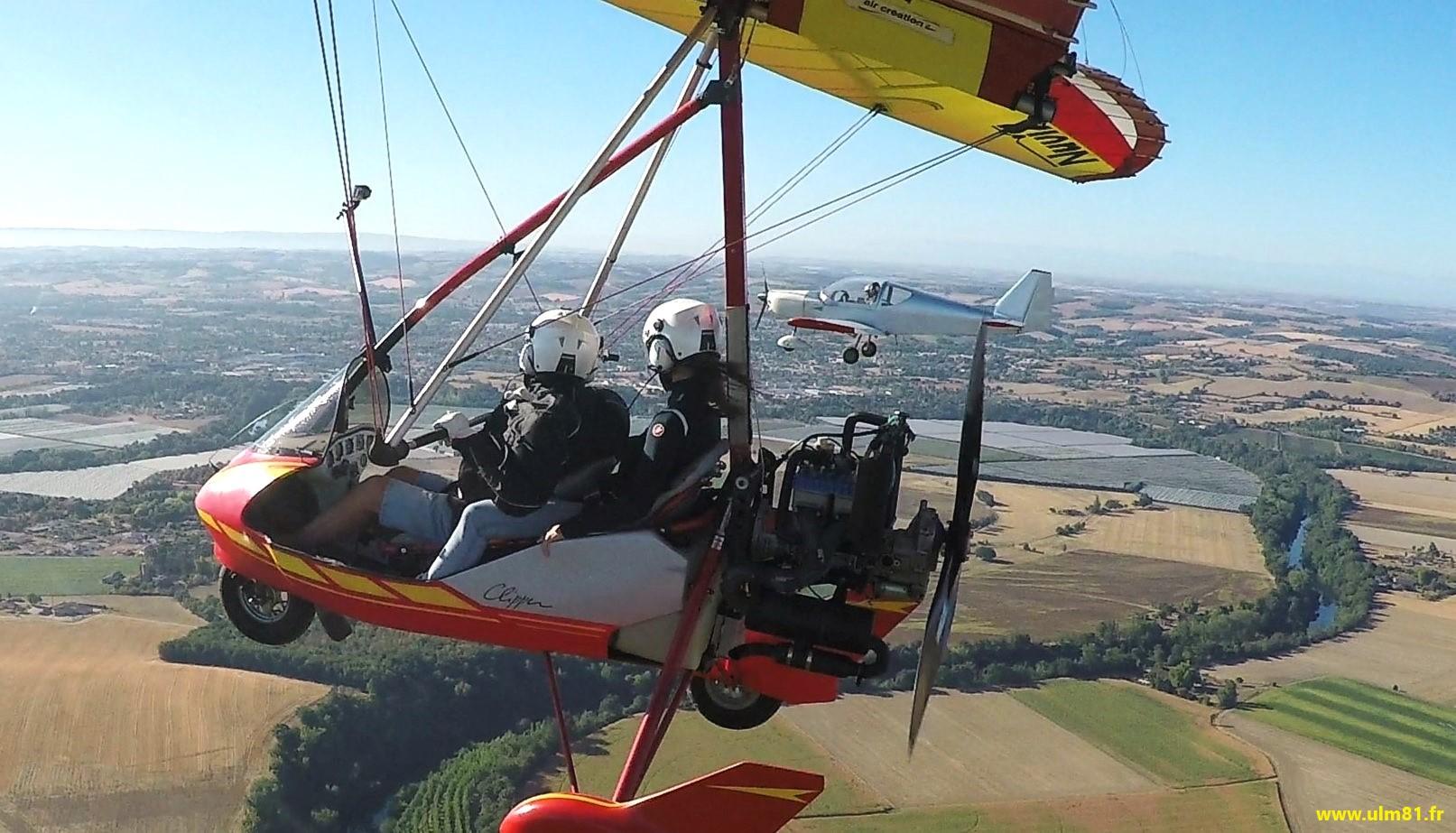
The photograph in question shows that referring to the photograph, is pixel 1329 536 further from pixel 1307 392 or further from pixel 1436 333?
pixel 1436 333

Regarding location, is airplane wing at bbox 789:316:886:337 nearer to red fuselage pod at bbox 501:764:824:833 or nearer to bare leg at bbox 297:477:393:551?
bare leg at bbox 297:477:393:551

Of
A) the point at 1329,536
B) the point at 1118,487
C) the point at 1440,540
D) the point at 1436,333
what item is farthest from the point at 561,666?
the point at 1436,333

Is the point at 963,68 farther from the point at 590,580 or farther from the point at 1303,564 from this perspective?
Result: the point at 1303,564

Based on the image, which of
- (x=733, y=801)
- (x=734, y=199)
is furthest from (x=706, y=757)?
(x=734, y=199)

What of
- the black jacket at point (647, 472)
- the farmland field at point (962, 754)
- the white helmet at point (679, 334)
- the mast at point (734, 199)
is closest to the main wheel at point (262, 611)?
the black jacket at point (647, 472)

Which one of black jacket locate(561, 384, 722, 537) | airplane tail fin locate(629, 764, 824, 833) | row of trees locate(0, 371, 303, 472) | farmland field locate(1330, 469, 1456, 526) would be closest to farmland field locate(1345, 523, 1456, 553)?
farmland field locate(1330, 469, 1456, 526)

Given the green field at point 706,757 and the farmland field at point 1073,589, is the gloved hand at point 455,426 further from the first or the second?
the farmland field at point 1073,589
